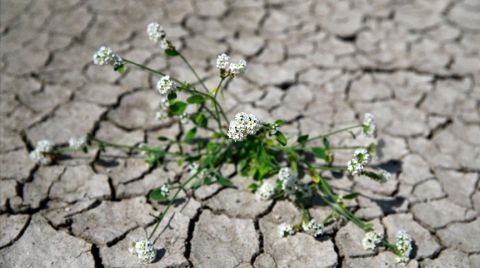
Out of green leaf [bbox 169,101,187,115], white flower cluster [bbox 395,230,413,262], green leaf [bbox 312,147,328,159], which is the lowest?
white flower cluster [bbox 395,230,413,262]

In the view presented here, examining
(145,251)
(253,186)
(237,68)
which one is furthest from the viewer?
(253,186)

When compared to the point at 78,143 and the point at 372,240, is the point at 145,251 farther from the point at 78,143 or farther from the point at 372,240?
the point at 372,240

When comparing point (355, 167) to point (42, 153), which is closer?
point (355, 167)

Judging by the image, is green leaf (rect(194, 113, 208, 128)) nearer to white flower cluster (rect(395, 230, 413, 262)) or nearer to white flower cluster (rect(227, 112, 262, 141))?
white flower cluster (rect(227, 112, 262, 141))

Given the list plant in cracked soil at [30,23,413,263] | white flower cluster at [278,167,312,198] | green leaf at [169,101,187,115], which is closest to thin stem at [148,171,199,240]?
plant in cracked soil at [30,23,413,263]

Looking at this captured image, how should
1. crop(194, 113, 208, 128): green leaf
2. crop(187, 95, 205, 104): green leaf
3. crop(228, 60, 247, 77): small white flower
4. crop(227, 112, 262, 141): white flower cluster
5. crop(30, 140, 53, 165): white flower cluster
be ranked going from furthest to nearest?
1. crop(30, 140, 53, 165): white flower cluster
2. crop(194, 113, 208, 128): green leaf
3. crop(187, 95, 205, 104): green leaf
4. crop(228, 60, 247, 77): small white flower
5. crop(227, 112, 262, 141): white flower cluster

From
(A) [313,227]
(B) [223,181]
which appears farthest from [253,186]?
(A) [313,227]

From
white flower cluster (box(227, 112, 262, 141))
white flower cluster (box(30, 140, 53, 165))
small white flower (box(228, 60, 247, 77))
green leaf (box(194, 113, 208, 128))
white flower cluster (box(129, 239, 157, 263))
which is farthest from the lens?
white flower cluster (box(30, 140, 53, 165))

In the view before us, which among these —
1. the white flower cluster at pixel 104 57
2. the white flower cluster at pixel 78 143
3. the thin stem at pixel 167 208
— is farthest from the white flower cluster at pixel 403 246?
the white flower cluster at pixel 78 143
